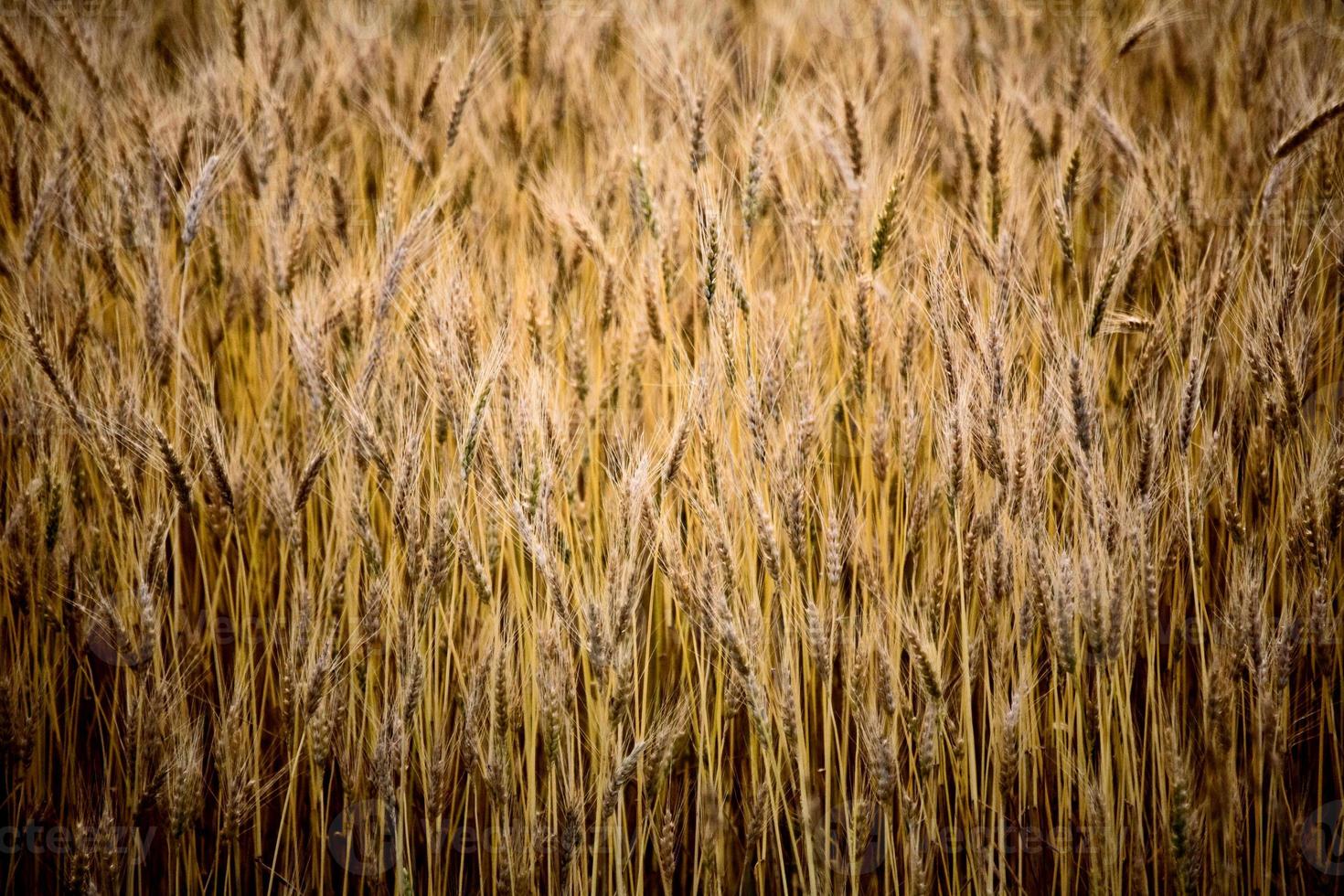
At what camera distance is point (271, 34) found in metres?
1.90

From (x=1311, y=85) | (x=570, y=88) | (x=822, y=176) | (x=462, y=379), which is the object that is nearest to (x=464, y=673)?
(x=462, y=379)

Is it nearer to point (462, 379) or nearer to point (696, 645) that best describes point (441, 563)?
point (462, 379)

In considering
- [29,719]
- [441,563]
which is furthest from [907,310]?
[29,719]

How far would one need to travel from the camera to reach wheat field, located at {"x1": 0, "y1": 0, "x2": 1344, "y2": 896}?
1.11 metres

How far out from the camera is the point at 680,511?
1.35 metres

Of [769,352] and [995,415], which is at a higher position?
[769,352]

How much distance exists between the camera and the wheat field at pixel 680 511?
1109 millimetres

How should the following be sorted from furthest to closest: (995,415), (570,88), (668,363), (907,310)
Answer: (570,88) → (668,363) → (907,310) → (995,415)

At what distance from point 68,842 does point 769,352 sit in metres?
1.43

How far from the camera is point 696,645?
4.04 feet

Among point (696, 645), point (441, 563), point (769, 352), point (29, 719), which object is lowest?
point (29, 719)

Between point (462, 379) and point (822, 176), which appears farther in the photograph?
point (822, 176)

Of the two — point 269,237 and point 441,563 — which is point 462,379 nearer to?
point 441,563

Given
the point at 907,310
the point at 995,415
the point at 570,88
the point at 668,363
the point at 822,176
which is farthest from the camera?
the point at 570,88
